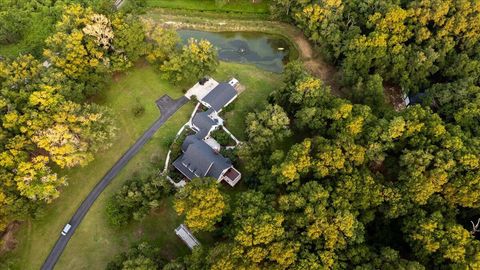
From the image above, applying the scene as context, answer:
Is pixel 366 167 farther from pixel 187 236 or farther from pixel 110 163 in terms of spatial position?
pixel 110 163

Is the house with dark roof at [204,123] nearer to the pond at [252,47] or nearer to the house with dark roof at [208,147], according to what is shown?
the house with dark roof at [208,147]

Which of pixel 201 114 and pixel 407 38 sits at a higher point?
pixel 407 38

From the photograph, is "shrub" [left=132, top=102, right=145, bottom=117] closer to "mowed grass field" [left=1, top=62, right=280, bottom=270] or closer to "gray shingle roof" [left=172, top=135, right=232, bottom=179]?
"mowed grass field" [left=1, top=62, right=280, bottom=270]

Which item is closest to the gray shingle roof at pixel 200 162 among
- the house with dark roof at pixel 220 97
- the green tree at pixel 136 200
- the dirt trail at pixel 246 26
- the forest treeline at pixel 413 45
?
the green tree at pixel 136 200

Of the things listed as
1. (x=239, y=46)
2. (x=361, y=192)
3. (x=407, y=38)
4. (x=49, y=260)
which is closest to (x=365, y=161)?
(x=361, y=192)

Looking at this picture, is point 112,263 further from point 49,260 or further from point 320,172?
point 320,172

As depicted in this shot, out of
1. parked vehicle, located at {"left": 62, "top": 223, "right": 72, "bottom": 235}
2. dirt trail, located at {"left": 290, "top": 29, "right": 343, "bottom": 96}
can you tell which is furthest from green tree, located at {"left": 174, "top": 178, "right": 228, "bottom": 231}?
dirt trail, located at {"left": 290, "top": 29, "right": 343, "bottom": 96}

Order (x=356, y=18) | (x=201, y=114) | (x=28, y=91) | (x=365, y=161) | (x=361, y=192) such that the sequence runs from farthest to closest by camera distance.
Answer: (x=356, y=18)
(x=201, y=114)
(x=28, y=91)
(x=365, y=161)
(x=361, y=192)

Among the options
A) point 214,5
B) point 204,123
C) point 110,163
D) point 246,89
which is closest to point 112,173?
point 110,163
